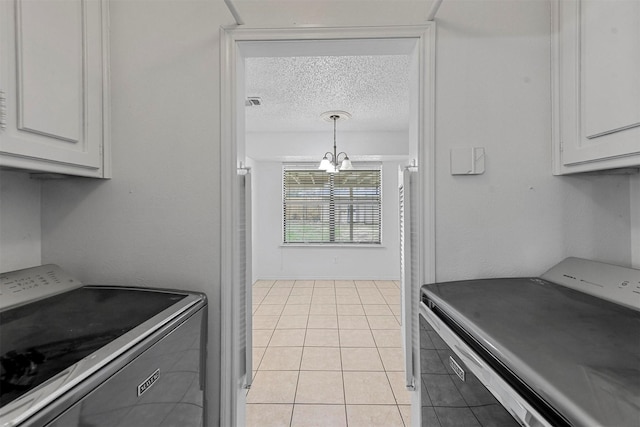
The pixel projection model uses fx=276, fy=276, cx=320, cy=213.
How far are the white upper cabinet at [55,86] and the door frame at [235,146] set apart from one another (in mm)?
512

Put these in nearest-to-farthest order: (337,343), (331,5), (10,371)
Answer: (10,371)
(331,5)
(337,343)

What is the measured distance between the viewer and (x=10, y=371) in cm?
56

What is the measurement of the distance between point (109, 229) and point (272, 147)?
3155 millimetres

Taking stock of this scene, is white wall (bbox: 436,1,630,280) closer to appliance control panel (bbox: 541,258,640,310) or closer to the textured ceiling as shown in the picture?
appliance control panel (bbox: 541,258,640,310)

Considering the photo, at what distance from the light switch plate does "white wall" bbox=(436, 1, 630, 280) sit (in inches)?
1.2

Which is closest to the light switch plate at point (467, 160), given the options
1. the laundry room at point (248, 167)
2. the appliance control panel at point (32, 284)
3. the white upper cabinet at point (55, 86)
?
the laundry room at point (248, 167)

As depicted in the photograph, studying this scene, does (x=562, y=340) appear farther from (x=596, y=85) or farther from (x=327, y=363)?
(x=327, y=363)

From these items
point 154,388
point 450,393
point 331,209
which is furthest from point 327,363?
point 331,209

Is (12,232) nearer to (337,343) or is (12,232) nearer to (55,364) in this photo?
(55,364)

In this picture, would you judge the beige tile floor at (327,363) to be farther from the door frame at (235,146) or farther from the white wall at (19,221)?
the white wall at (19,221)

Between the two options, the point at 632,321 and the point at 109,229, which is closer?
the point at 632,321

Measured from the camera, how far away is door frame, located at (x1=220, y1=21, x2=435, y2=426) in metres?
1.19

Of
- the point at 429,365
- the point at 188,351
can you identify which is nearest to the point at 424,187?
the point at 429,365

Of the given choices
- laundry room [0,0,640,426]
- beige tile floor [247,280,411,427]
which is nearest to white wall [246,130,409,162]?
beige tile floor [247,280,411,427]
